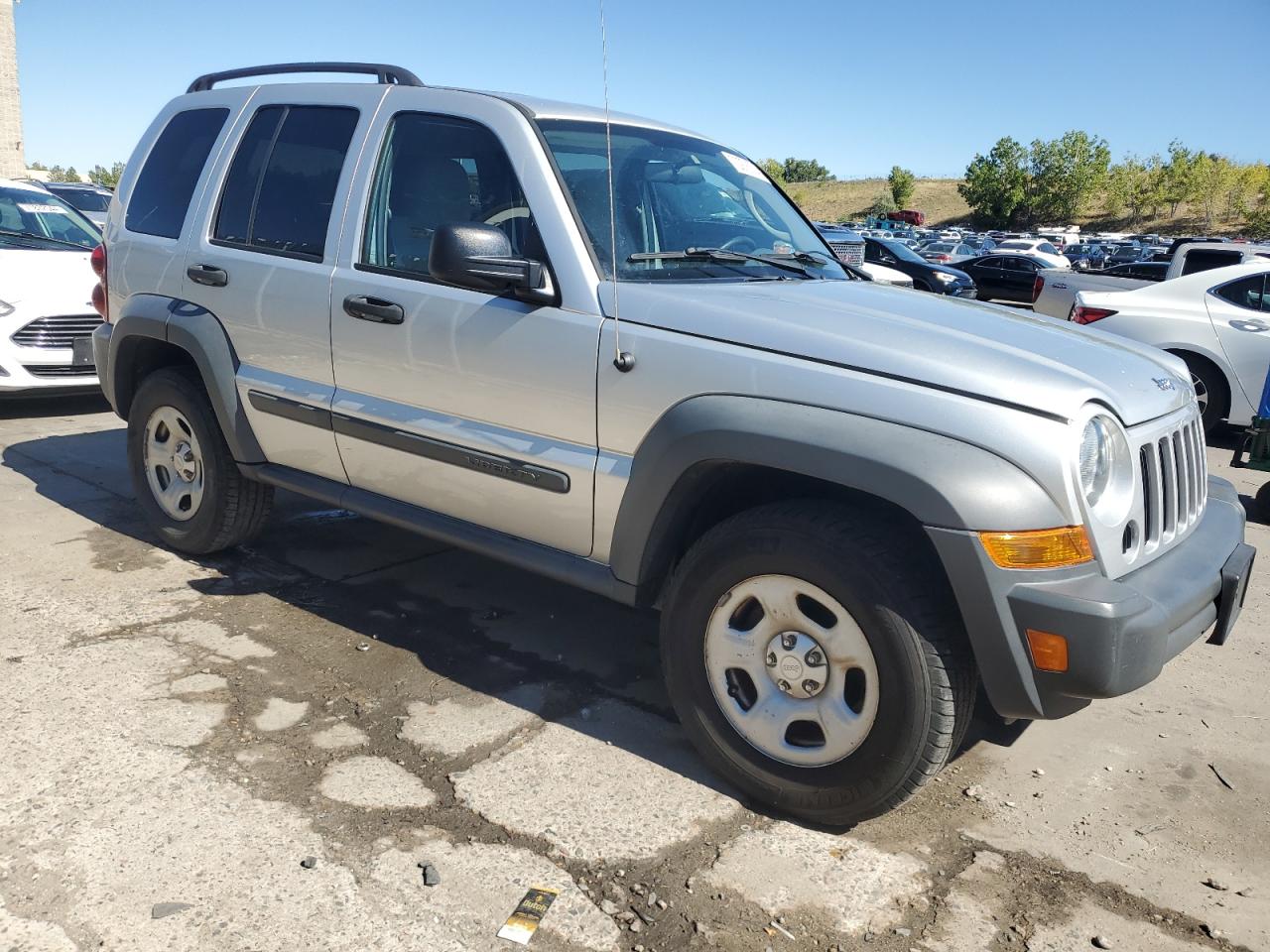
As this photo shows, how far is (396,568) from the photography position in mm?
4828

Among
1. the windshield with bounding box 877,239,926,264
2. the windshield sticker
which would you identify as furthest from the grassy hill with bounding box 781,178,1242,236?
the windshield sticker

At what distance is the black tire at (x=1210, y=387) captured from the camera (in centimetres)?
871

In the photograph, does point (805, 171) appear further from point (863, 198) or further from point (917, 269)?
point (917, 269)

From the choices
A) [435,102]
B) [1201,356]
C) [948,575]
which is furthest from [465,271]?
[1201,356]

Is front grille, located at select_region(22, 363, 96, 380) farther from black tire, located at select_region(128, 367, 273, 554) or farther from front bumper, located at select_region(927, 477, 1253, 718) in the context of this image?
front bumper, located at select_region(927, 477, 1253, 718)

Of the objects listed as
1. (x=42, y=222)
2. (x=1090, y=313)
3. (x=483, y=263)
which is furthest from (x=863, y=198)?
(x=483, y=263)

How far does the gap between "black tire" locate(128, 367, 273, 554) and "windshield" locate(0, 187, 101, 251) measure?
13.8 feet

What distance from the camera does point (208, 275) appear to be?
431cm

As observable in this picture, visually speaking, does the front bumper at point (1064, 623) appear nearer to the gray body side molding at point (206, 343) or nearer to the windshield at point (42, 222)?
the gray body side molding at point (206, 343)

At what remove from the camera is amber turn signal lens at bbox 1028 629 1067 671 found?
249 cm

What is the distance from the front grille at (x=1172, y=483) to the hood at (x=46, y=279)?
7.01 m

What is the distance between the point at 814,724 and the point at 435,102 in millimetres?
2478

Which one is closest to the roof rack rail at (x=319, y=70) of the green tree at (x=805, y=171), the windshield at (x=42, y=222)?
the windshield at (x=42, y=222)

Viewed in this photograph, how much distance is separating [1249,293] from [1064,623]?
25.2 feet
